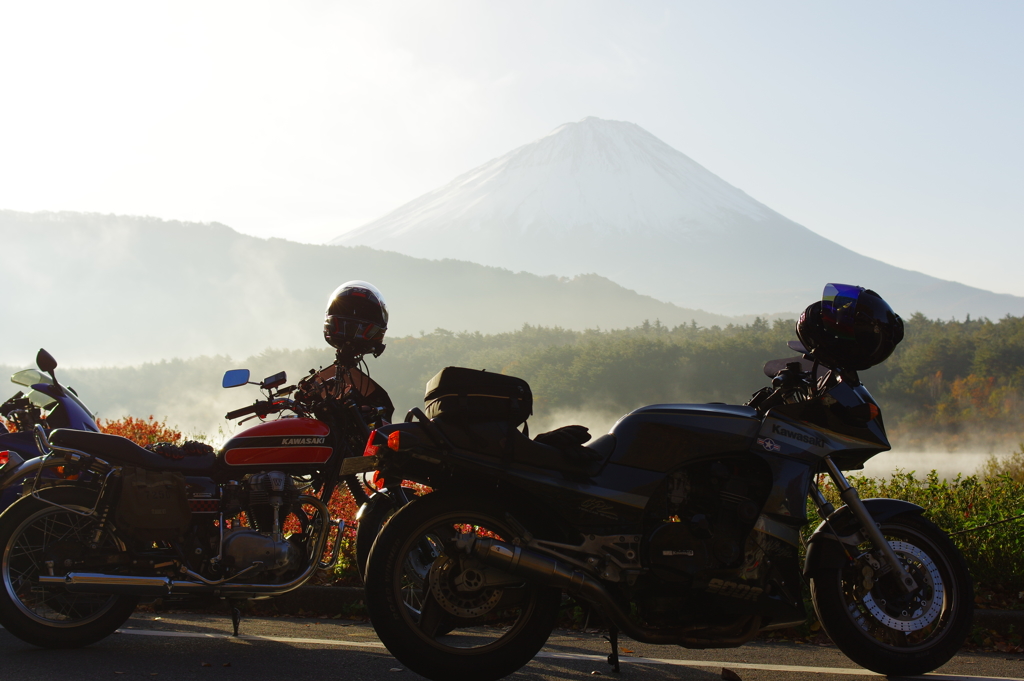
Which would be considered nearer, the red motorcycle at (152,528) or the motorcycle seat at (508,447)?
the motorcycle seat at (508,447)

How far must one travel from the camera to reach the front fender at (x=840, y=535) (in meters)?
4.22

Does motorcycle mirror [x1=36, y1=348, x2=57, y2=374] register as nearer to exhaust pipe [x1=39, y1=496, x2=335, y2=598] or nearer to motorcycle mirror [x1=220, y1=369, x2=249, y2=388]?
motorcycle mirror [x1=220, y1=369, x2=249, y2=388]

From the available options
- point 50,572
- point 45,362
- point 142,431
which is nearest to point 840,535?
point 50,572

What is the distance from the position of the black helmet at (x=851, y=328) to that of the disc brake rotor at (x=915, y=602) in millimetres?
961

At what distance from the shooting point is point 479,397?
399 centimetres

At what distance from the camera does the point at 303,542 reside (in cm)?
495

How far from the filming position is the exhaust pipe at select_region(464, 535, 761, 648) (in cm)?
374

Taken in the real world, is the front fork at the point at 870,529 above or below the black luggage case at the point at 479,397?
below

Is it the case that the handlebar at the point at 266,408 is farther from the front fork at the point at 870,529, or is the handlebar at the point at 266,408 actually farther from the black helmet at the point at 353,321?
the front fork at the point at 870,529

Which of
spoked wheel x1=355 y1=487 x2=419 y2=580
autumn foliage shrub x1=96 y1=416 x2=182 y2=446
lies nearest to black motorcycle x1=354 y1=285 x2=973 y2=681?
spoked wheel x1=355 y1=487 x2=419 y2=580

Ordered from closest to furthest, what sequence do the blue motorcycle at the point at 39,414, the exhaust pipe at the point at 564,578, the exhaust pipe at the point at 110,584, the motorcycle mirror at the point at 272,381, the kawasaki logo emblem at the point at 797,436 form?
the exhaust pipe at the point at 564,578
the kawasaki logo emblem at the point at 797,436
the exhaust pipe at the point at 110,584
the motorcycle mirror at the point at 272,381
the blue motorcycle at the point at 39,414

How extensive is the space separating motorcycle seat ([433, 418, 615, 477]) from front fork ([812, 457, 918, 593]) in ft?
3.78

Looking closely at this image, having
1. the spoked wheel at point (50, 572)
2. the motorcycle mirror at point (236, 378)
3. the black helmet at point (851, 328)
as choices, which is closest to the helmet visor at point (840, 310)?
the black helmet at point (851, 328)

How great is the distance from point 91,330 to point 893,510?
131m
